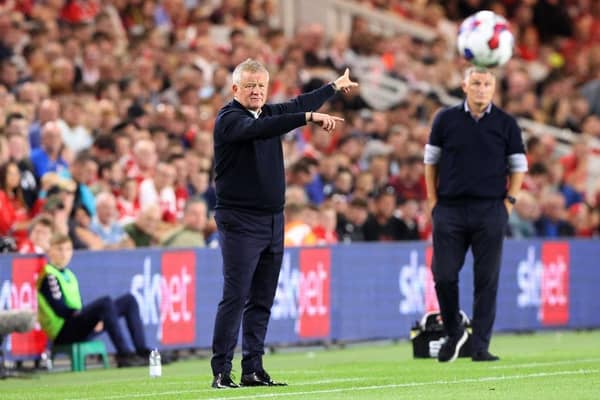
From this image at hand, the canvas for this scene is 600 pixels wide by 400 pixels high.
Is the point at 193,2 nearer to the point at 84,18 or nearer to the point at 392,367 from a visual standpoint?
the point at 84,18

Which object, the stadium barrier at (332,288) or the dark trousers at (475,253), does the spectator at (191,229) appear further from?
the dark trousers at (475,253)

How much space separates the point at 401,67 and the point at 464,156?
13.6 m

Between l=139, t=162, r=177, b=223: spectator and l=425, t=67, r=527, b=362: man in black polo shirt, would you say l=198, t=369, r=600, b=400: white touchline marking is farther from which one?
l=139, t=162, r=177, b=223: spectator

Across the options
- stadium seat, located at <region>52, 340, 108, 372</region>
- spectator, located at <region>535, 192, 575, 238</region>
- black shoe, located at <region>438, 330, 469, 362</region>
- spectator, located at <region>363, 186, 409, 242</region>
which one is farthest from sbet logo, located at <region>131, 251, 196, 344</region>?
spectator, located at <region>535, 192, 575, 238</region>

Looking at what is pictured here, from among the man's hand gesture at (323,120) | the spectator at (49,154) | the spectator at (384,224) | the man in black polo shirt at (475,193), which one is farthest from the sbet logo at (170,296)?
the man's hand gesture at (323,120)

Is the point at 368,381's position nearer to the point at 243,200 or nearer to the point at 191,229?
the point at 243,200

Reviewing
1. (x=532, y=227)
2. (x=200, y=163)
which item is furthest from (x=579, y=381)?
(x=532, y=227)

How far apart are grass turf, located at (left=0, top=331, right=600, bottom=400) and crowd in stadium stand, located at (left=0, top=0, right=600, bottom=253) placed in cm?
221

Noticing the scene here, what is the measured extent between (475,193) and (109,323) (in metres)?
4.40

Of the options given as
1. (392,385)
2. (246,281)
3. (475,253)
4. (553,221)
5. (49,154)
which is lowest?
(392,385)

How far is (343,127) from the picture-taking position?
981 inches

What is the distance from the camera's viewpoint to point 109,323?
1691cm

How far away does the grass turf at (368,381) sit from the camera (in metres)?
11.6

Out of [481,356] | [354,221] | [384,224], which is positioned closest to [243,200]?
[481,356]
